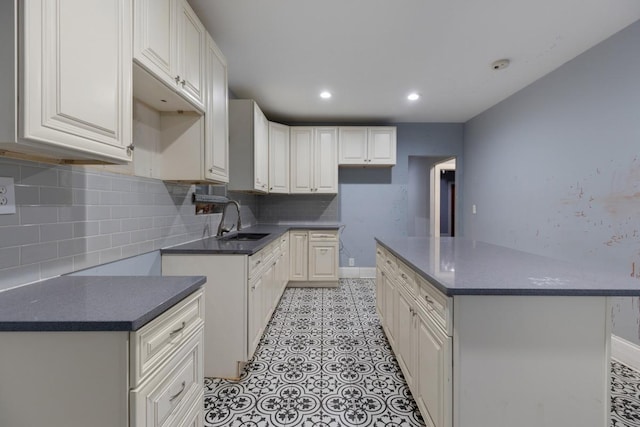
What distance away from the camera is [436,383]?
1.21 m

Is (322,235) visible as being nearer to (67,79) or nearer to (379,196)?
(379,196)

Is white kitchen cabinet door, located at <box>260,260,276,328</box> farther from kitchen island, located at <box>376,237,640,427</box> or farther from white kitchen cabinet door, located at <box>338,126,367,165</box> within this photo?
white kitchen cabinet door, located at <box>338,126,367,165</box>

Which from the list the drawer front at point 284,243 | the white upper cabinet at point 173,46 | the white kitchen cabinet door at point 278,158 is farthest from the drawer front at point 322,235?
the white upper cabinet at point 173,46

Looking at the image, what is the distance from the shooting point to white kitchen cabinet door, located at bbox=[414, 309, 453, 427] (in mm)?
1113

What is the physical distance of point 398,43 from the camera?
7.54ft

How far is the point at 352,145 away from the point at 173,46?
2.92 metres

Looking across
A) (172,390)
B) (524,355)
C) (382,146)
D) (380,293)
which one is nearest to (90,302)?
(172,390)

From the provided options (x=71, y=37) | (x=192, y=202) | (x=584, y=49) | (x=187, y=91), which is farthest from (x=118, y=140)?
(x=584, y=49)

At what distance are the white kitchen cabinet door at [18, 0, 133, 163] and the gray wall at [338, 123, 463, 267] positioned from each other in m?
3.58

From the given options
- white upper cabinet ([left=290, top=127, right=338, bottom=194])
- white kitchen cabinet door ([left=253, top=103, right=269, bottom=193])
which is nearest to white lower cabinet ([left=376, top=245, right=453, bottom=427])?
white kitchen cabinet door ([left=253, top=103, right=269, bottom=193])

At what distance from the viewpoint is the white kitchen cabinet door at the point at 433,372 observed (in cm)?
111

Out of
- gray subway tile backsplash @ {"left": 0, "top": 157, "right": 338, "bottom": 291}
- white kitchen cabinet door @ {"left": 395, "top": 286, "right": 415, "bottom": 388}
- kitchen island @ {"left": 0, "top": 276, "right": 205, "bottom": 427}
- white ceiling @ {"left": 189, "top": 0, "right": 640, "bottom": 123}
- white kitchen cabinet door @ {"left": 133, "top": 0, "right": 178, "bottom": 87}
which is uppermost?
white ceiling @ {"left": 189, "top": 0, "right": 640, "bottom": 123}

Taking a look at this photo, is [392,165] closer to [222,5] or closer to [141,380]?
[222,5]

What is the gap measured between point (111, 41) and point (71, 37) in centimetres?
19
